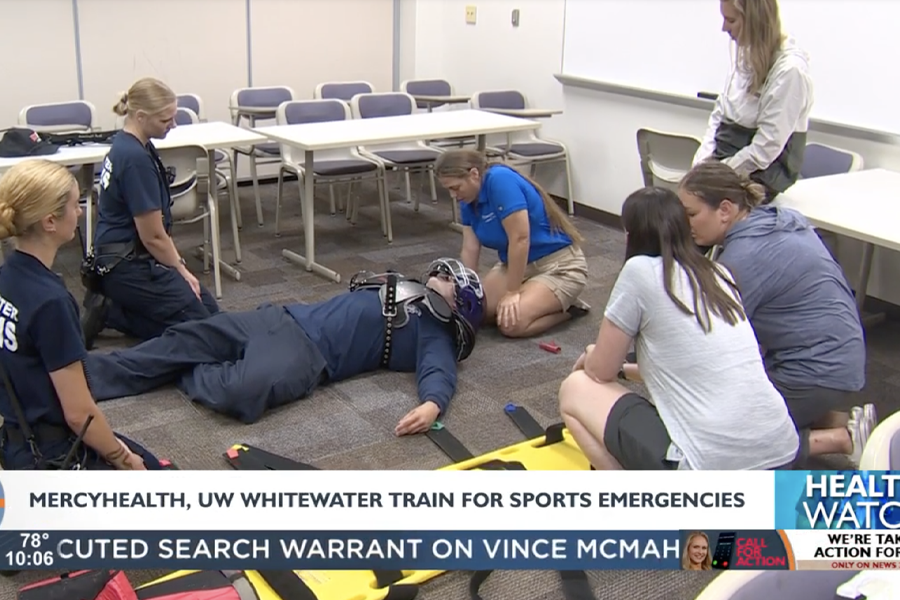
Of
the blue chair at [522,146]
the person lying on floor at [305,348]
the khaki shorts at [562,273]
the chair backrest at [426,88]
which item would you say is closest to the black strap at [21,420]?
the person lying on floor at [305,348]

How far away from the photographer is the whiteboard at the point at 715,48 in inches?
160

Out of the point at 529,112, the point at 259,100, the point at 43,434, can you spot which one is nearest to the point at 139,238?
the point at 43,434

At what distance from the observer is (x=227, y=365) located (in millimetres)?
3111

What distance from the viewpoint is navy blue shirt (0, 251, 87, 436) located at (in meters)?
2.09

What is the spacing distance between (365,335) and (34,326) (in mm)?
1366

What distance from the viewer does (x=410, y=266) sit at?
477 centimetres

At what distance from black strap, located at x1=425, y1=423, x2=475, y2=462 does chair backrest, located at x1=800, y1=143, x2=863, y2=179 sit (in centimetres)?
223

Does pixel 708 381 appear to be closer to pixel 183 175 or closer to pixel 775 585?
pixel 775 585

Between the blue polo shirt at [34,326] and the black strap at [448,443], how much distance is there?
1.16 meters

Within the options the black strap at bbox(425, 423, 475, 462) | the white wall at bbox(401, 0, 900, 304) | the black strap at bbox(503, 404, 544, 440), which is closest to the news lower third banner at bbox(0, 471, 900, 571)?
the black strap at bbox(425, 423, 475, 462)

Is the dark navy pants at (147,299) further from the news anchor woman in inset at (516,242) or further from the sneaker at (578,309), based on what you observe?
the sneaker at (578,309)

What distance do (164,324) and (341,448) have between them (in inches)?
44.4

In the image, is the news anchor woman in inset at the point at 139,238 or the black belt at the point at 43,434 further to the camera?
the news anchor woman in inset at the point at 139,238

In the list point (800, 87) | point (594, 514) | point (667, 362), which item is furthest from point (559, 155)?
point (594, 514)
